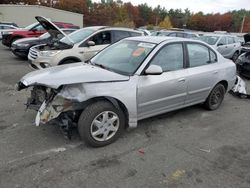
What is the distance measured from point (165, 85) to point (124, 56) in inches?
34.8

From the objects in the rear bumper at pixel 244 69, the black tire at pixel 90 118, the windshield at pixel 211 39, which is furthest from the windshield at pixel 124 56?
the windshield at pixel 211 39

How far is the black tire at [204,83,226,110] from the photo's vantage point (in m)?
5.30

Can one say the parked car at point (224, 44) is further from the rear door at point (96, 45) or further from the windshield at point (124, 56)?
the windshield at point (124, 56)

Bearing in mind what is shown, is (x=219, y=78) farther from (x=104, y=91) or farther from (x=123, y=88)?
(x=104, y=91)

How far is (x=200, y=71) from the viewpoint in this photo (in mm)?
4766

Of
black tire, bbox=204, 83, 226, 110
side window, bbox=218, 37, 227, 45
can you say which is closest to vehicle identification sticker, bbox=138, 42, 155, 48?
black tire, bbox=204, 83, 226, 110

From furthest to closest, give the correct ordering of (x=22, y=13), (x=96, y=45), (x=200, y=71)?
(x=22, y=13) → (x=96, y=45) → (x=200, y=71)

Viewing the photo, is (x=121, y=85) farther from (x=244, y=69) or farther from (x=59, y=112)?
(x=244, y=69)

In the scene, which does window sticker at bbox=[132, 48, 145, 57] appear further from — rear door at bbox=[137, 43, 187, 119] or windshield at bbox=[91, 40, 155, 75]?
rear door at bbox=[137, 43, 187, 119]

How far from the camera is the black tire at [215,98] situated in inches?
209

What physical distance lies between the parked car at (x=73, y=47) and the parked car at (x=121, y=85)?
287 centimetres

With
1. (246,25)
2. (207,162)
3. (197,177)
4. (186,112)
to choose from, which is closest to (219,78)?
(186,112)

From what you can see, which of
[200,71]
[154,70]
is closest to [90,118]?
[154,70]

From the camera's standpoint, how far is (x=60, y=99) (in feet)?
11.6
